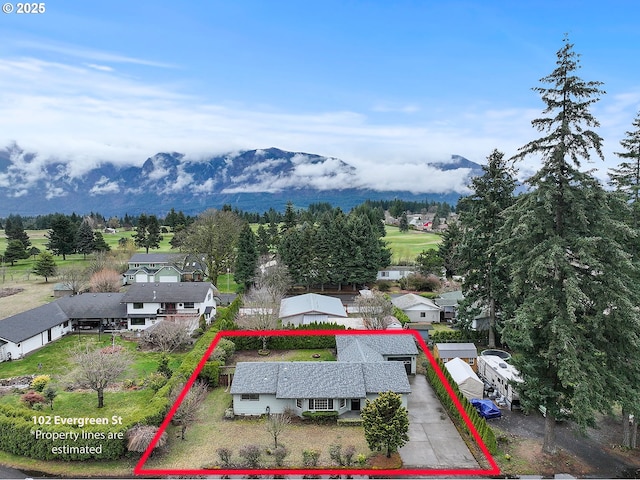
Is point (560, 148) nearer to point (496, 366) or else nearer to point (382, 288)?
point (496, 366)

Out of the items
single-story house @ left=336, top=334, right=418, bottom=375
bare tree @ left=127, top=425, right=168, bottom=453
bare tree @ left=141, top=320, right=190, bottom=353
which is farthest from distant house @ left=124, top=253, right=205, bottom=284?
bare tree @ left=127, top=425, right=168, bottom=453

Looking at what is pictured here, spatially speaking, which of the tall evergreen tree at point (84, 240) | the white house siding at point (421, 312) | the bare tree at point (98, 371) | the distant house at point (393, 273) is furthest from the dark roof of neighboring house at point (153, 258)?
the bare tree at point (98, 371)

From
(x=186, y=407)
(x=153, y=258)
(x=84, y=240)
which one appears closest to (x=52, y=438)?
(x=186, y=407)

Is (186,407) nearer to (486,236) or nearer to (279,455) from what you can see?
(279,455)

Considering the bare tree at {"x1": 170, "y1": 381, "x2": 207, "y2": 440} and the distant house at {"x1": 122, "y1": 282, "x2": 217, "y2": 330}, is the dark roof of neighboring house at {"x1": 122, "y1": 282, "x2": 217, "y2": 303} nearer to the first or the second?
the distant house at {"x1": 122, "y1": 282, "x2": 217, "y2": 330}

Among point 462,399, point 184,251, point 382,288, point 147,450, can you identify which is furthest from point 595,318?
point 184,251

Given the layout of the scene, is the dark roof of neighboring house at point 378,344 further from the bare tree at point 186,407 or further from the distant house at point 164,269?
the distant house at point 164,269
